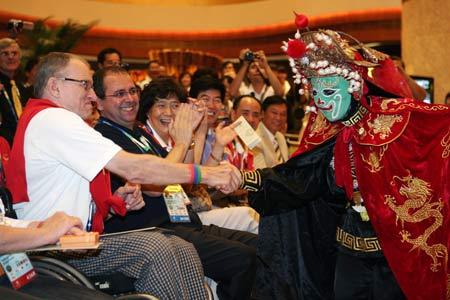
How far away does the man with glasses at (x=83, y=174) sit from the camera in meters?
2.90

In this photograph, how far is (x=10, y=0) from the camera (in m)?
12.2

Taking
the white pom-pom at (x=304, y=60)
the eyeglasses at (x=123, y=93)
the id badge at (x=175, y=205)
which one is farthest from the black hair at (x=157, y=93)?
the white pom-pom at (x=304, y=60)

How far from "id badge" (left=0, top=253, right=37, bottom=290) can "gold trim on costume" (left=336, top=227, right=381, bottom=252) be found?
66.9 inches

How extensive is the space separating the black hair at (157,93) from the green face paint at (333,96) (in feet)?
3.94

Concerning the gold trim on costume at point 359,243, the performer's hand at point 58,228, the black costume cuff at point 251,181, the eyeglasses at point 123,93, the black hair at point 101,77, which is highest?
the black hair at point 101,77

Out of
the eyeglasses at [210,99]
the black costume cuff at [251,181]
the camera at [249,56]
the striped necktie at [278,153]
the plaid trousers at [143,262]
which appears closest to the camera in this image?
the plaid trousers at [143,262]

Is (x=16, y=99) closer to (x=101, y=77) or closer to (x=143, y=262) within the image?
(x=101, y=77)

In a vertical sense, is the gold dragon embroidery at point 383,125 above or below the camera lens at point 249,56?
below

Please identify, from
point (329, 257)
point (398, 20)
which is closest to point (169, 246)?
point (329, 257)

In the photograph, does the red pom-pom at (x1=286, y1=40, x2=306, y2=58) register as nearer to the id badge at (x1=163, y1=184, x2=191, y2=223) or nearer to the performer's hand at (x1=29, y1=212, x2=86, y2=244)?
the id badge at (x1=163, y1=184, x2=191, y2=223)

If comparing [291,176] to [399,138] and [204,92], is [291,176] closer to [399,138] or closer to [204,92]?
[399,138]

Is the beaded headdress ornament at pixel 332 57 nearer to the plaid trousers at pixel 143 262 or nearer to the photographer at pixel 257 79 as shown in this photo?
the plaid trousers at pixel 143 262

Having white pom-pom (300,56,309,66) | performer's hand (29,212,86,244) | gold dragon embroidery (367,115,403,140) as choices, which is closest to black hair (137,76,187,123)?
white pom-pom (300,56,309,66)

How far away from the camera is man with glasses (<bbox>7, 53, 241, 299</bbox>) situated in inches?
114
